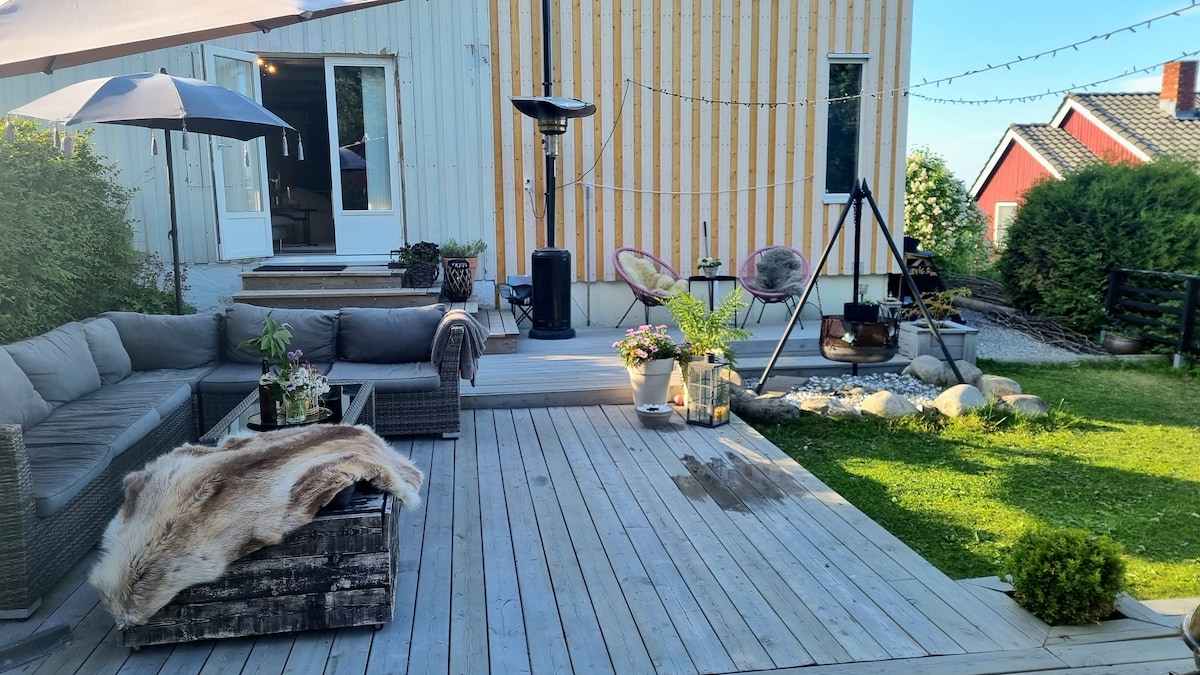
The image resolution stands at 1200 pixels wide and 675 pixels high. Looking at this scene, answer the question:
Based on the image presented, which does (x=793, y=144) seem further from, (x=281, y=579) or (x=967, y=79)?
(x=281, y=579)

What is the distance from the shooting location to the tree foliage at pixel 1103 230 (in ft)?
27.8

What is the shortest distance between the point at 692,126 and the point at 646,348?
390cm

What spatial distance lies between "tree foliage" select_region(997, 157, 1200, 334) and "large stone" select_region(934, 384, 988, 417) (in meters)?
3.55

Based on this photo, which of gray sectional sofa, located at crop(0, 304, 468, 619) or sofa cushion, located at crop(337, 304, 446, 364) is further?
sofa cushion, located at crop(337, 304, 446, 364)

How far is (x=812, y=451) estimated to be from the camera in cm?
530

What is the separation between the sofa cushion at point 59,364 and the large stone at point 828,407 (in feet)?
14.4

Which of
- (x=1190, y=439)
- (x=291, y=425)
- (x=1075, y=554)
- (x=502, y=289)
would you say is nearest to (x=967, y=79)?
(x=1190, y=439)

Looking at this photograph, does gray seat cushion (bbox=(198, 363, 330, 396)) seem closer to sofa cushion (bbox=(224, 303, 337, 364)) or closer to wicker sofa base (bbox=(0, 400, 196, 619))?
sofa cushion (bbox=(224, 303, 337, 364))

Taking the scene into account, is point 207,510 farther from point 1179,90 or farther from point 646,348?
point 1179,90

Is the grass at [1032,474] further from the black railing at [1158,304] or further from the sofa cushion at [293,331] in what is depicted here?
the sofa cushion at [293,331]

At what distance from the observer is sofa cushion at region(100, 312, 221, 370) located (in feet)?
16.1

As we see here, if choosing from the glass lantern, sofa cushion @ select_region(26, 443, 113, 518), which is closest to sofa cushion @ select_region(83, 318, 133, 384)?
sofa cushion @ select_region(26, 443, 113, 518)

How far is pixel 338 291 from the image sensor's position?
7168 millimetres

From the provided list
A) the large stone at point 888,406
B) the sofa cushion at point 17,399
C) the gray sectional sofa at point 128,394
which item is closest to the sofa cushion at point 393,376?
the gray sectional sofa at point 128,394
